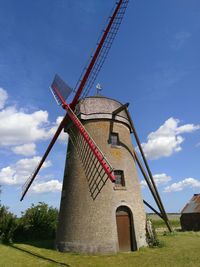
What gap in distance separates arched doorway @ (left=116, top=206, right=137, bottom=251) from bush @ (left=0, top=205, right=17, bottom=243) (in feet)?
32.2

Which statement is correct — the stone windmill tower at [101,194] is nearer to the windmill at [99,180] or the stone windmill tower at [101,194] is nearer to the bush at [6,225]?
the windmill at [99,180]

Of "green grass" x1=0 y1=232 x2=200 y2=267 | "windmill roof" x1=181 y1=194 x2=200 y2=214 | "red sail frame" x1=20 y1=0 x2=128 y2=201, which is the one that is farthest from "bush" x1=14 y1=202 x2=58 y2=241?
"windmill roof" x1=181 y1=194 x2=200 y2=214

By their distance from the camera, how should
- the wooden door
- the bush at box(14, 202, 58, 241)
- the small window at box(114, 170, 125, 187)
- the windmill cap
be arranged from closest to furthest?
the wooden door → the small window at box(114, 170, 125, 187) → the windmill cap → the bush at box(14, 202, 58, 241)

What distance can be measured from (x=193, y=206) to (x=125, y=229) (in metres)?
17.2

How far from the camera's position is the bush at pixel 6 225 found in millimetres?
19909

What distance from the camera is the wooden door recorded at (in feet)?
47.7

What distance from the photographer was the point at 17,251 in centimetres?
1573

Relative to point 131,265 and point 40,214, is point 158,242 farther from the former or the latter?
point 40,214

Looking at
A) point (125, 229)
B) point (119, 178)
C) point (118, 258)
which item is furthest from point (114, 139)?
point (118, 258)

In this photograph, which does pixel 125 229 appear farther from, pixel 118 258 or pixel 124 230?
pixel 118 258

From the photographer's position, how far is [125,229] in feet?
48.6

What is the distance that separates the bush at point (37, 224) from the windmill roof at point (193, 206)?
14.8m

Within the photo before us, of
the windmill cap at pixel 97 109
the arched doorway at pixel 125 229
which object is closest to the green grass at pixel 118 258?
the arched doorway at pixel 125 229

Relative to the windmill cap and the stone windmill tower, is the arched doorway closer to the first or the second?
the stone windmill tower
